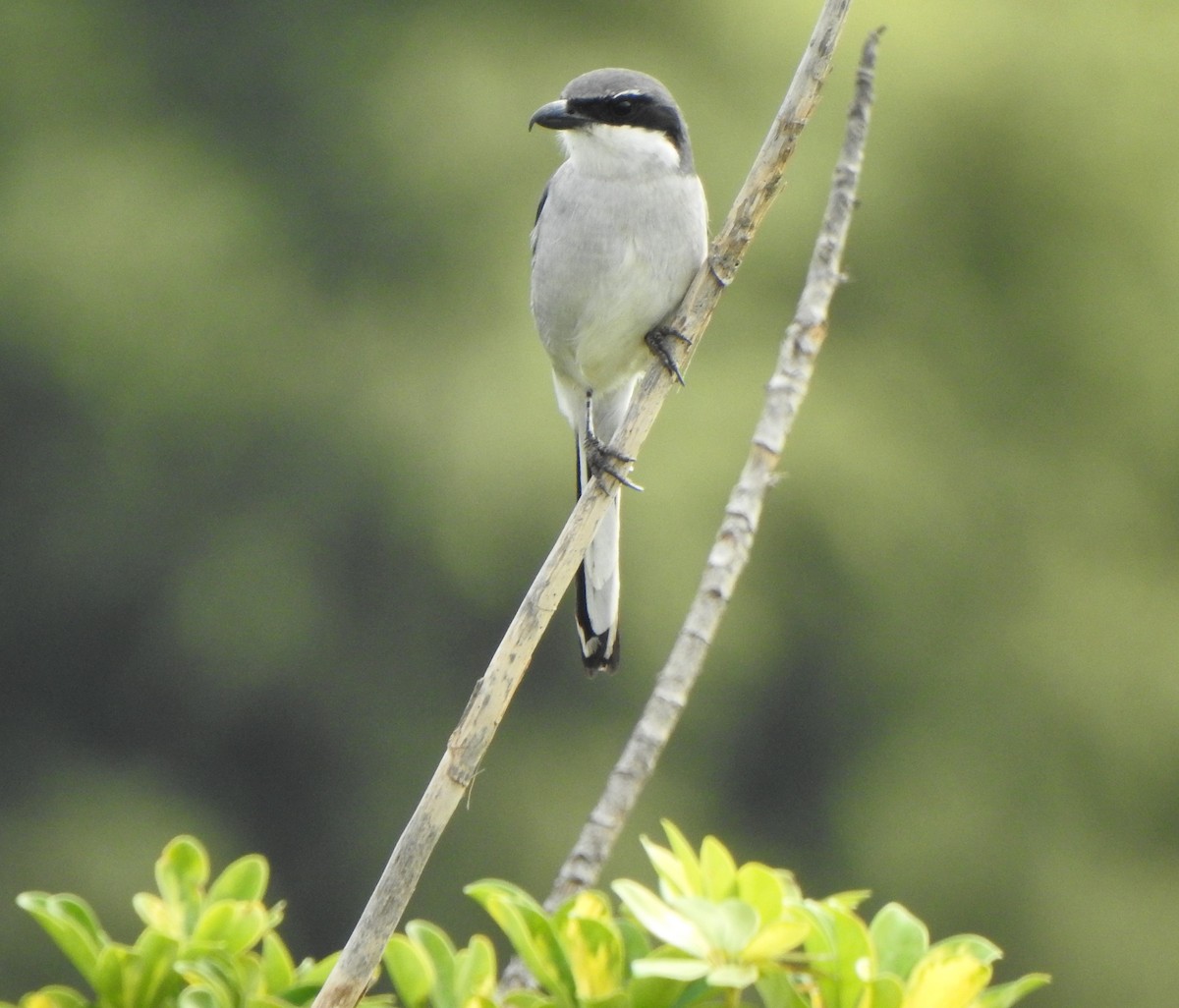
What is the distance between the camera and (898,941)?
168 centimetres

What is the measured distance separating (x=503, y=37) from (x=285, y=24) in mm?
1654

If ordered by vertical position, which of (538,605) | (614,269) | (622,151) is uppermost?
(622,151)

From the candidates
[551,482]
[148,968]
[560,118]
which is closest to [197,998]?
[148,968]

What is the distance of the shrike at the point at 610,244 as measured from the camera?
2.61 meters

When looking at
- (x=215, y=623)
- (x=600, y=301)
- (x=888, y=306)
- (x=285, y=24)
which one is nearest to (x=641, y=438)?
(x=600, y=301)

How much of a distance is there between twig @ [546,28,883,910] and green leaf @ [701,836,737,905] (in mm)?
255

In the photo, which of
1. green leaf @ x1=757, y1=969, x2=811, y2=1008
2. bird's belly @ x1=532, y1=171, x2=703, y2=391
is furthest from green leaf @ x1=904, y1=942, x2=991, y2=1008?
bird's belly @ x1=532, y1=171, x2=703, y2=391

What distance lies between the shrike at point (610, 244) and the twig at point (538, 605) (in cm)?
53

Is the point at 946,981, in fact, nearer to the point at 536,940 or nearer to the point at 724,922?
the point at 724,922

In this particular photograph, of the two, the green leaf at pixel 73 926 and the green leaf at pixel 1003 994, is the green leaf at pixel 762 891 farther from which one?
the green leaf at pixel 73 926

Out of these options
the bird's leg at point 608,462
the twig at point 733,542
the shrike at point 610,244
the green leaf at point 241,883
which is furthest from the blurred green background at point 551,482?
the green leaf at point 241,883

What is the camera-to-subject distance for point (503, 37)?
952cm

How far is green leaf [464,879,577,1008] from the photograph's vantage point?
163 cm

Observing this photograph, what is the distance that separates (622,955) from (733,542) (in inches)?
26.5
